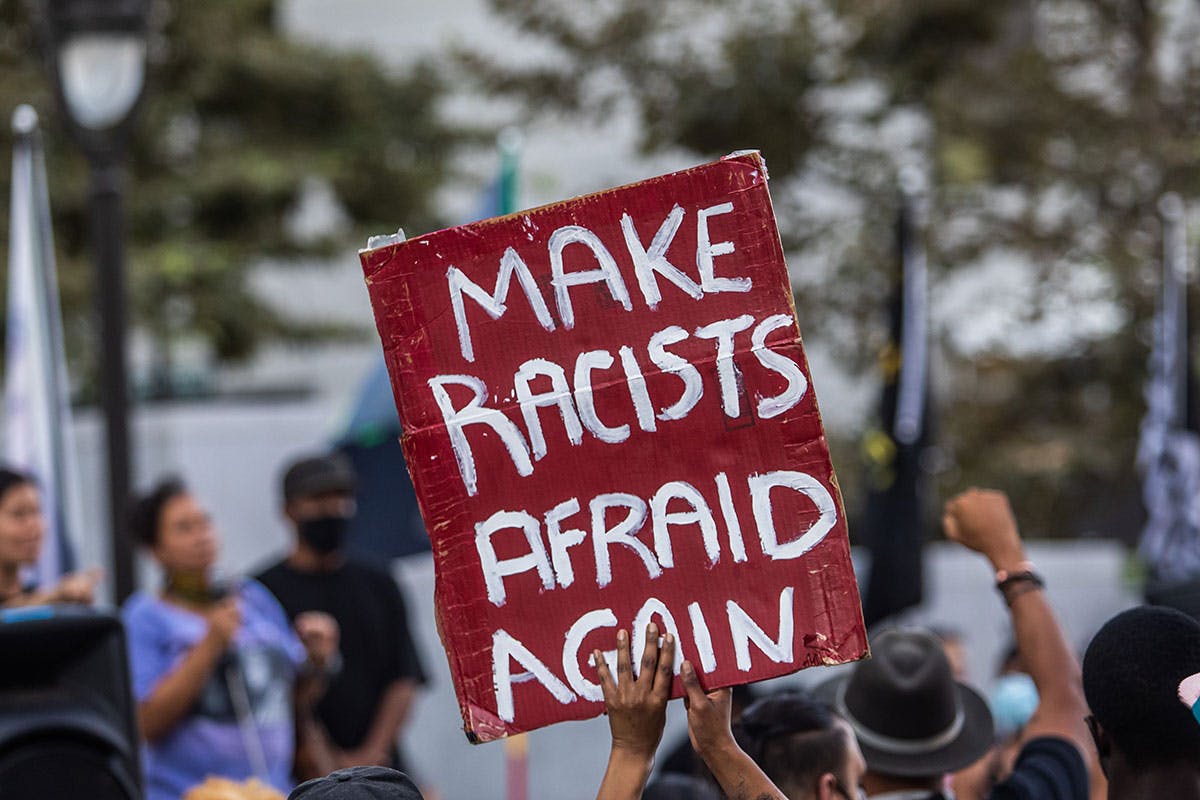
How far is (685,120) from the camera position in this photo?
37.4 feet

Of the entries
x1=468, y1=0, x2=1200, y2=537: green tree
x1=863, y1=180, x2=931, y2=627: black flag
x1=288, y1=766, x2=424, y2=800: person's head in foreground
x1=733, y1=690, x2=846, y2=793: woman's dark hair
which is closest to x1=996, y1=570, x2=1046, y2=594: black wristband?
x1=733, y1=690, x2=846, y2=793: woman's dark hair

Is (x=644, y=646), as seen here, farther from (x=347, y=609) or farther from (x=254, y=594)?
(x=347, y=609)

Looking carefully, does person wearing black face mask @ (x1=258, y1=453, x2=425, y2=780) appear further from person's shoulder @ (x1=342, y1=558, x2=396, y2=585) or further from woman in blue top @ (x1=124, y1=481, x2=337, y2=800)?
woman in blue top @ (x1=124, y1=481, x2=337, y2=800)

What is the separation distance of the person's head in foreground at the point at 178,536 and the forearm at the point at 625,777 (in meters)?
2.66

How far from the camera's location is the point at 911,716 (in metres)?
3.34

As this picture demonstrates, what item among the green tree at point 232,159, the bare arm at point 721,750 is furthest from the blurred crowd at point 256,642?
the green tree at point 232,159

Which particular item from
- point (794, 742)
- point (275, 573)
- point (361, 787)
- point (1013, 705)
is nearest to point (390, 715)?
point (275, 573)

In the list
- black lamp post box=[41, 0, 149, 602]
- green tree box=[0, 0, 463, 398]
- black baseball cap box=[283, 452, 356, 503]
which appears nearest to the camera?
black baseball cap box=[283, 452, 356, 503]

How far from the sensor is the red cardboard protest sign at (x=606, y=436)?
8.80 ft

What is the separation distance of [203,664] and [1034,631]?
234 centimetres

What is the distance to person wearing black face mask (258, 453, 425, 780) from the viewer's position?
5.51 m

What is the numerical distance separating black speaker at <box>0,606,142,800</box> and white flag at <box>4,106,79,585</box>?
84.5 inches

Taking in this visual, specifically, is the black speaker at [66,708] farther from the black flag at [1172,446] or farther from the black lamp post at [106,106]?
the black flag at [1172,446]

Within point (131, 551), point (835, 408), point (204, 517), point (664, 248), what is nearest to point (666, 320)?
point (664, 248)
